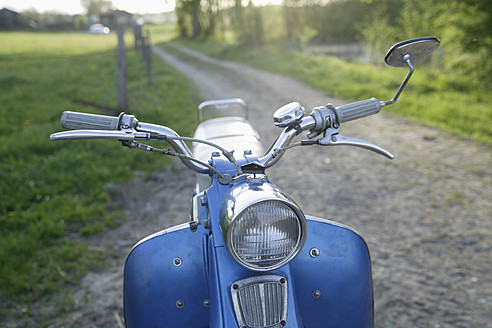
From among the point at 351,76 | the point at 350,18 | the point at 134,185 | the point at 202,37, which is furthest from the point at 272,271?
the point at 350,18

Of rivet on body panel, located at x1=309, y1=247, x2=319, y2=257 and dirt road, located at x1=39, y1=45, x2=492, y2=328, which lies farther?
dirt road, located at x1=39, y1=45, x2=492, y2=328

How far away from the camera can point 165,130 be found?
1.36 meters

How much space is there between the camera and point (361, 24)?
24.5 meters

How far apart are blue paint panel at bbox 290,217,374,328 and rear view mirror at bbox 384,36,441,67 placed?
0.72 metres

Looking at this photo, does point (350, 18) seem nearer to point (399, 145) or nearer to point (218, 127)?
point (399, 145)

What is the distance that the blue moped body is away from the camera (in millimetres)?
1520

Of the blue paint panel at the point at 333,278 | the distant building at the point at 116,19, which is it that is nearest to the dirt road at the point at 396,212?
the blue paint panel at the point at 333,278

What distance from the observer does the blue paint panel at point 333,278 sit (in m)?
1.55

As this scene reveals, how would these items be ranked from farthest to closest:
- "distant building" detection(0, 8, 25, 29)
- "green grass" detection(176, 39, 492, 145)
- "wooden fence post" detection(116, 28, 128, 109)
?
1. "distant building" detection(0, 8, 25, 29)
2. "wooden fence post" detection(116, 28, 128, 109)
3. "green grass" detection(176, 39, 492, 145)

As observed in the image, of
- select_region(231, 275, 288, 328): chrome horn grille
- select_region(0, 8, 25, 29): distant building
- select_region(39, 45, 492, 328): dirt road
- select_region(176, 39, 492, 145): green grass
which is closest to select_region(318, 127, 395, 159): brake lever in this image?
select_region(231, 275, 288, 328): chrome horn grille

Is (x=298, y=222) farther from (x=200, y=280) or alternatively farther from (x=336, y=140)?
(x=200, y=280)

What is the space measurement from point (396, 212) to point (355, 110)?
222cm

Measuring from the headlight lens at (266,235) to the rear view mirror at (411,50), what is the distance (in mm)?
797

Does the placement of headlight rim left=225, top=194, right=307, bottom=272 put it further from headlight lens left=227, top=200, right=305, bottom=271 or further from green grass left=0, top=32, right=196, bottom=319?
green grass left=0, top=32, right=196, bottom=319
